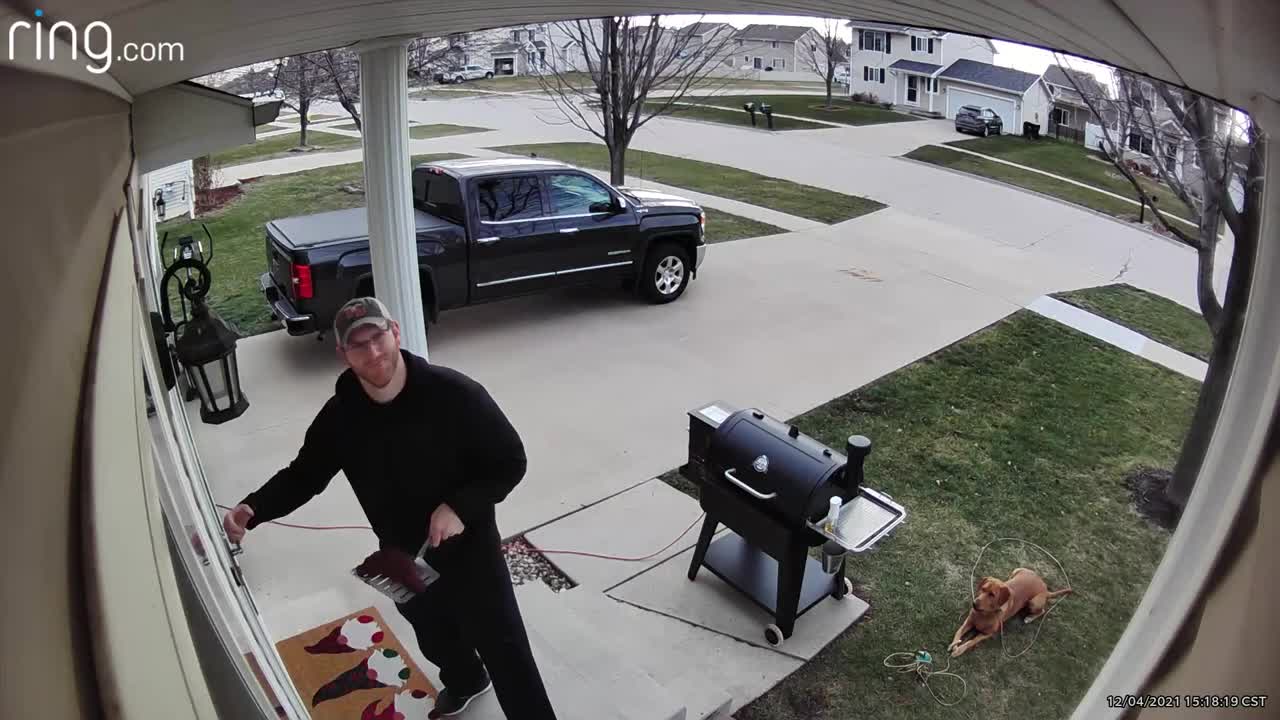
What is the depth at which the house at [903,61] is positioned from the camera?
3691 centimetres

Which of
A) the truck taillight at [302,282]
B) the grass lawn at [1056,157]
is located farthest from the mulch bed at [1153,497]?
the grass lawn at [1056,157]

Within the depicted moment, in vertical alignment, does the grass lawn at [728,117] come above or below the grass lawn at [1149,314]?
above

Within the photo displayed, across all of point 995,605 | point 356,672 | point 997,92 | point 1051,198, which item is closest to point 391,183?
point 356,672

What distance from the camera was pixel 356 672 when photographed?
3.78 meters

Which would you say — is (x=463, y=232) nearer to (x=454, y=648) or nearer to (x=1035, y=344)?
(x=454, y=648)

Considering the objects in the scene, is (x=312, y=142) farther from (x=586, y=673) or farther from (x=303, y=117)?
(x=586, y=673)

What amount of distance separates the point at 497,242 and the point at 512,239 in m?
0.18

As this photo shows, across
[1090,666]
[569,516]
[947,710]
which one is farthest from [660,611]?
[1090,666]

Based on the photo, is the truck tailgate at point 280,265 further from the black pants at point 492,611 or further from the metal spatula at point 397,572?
the metal spatula at point 397,572

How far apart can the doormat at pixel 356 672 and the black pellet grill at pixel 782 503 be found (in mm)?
1775

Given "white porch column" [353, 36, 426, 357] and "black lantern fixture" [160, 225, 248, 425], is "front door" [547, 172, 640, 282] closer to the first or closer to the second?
"white porch column" [353, 36, 426, 357]

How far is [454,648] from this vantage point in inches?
135

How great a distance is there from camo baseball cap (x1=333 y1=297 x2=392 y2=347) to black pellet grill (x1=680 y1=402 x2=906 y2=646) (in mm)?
2196

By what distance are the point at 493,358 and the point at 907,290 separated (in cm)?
565
